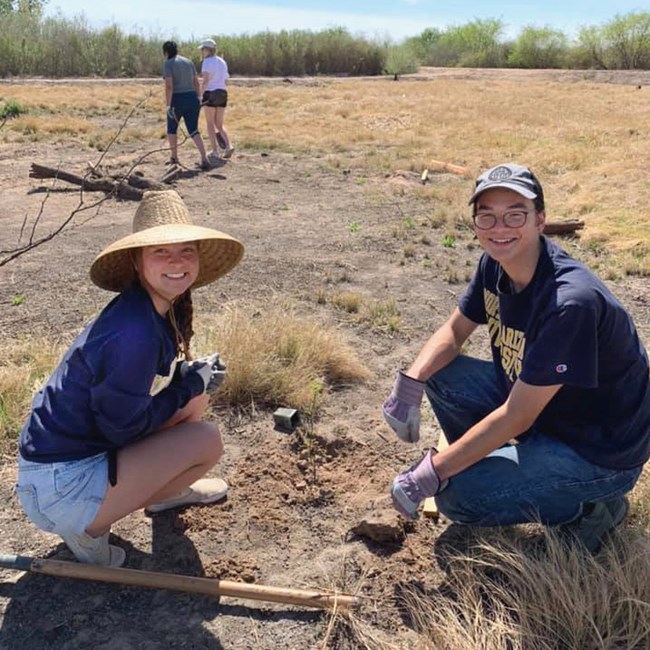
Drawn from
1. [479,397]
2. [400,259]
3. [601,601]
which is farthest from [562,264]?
[400,259]

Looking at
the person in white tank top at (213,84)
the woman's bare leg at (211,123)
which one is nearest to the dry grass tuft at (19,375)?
the person in white tank top at (213,84)

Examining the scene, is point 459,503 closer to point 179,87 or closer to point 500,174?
point 500,174

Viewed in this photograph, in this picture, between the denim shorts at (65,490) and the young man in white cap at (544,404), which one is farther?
the denim shorts at (65,490)

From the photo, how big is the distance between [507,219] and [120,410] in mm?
1385

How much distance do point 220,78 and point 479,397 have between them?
9.37 meters

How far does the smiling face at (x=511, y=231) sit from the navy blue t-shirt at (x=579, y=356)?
6 cm

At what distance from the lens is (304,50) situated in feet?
128

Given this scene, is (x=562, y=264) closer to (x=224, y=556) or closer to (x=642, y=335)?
(x=224, y=556)

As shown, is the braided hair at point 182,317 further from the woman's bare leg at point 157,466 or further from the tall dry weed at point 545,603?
the tall dry weed at point 545,603

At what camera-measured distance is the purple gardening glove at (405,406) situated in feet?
9.45

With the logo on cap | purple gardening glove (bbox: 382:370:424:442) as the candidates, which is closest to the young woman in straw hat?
purple gardening glove (bbox: 382:370:424:442)

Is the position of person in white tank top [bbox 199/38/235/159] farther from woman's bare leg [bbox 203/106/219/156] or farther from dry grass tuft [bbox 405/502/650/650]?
dry grass tuft [bbox 405/502/650/650]

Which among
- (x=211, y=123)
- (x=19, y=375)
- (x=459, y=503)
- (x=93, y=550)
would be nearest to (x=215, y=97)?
(x=211, y=123)

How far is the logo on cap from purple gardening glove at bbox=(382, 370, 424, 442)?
90cm
